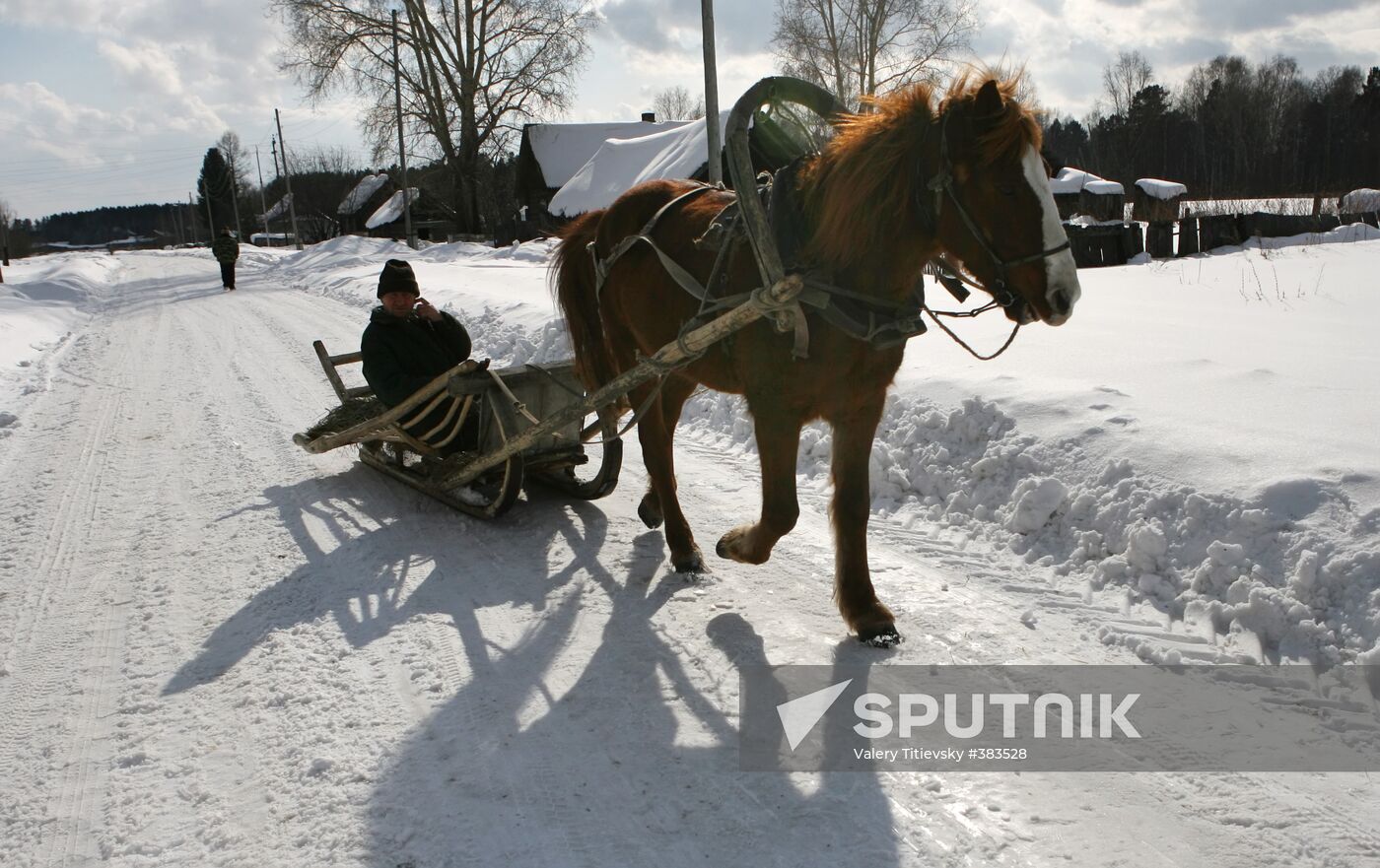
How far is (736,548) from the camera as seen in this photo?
12.5 ft

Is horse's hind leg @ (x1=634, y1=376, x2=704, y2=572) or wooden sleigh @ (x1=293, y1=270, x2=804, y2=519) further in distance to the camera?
wooden sleigh @ (x1=293, y1=270, x2=804, y2=519)

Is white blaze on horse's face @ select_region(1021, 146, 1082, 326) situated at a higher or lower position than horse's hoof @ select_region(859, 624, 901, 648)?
higher

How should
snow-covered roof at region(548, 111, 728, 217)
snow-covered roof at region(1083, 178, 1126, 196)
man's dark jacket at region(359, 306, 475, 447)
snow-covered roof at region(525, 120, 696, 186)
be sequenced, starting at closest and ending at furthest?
man's dark jacket at region(359, 306, 475, 447), snow-covered roof at region(548, 111, 728, 217), snow-covered roof at region(1083, 178, 1126, 196), snow-covered roof at region(525, 120, 696, 186)

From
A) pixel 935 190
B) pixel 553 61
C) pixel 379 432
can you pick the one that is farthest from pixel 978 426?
pixel 553 61

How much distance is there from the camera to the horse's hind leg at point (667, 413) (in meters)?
4.71

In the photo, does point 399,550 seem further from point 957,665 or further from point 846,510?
point 957,665

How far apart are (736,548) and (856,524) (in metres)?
0.51

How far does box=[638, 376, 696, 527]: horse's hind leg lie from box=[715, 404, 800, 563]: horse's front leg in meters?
1.13

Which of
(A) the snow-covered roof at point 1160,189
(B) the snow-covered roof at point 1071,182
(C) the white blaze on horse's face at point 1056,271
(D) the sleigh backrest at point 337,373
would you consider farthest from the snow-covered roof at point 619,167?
(C) the white blaze on horse's face at point 1056,271

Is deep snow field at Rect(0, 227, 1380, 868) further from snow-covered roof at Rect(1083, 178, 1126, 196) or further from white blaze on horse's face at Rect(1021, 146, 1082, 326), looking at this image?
snow-covered roof at Rect(1083, 178, 1126, 196)

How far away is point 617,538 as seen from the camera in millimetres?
4805

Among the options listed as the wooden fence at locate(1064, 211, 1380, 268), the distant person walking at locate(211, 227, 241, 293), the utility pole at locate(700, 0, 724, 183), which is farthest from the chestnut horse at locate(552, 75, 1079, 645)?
the distant person walking at locate(211, 227, 241, 293)

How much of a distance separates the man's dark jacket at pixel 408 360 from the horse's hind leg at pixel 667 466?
1170 millimetres

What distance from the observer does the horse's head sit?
284cm
